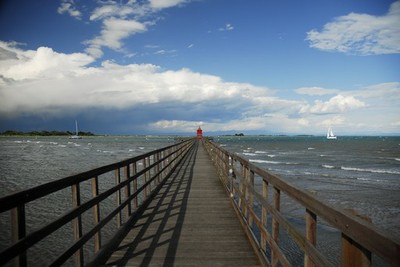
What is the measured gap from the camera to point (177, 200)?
318 inches

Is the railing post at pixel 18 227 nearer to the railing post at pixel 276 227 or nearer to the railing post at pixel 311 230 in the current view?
the railing post at pixel 311 230

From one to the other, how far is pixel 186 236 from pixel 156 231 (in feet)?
2.00

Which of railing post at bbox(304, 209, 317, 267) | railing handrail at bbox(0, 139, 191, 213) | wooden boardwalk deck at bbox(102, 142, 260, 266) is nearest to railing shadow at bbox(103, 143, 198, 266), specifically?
wooden boardwalk deck at bbox(102, 142, 260, 266)

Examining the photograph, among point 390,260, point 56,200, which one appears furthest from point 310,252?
point 56,200

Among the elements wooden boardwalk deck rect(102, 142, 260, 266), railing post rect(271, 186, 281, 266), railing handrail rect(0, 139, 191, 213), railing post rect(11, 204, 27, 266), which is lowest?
wooden boardwalk deck rect(102, 142, 260, 266)

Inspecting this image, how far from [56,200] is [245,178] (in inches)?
376

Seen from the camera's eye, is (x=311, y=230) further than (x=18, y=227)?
Yes

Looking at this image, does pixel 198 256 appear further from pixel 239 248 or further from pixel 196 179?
pixel 196 179

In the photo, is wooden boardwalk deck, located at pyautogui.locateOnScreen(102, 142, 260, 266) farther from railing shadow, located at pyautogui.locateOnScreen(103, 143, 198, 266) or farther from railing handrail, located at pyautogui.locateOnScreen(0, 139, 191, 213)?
railing handrail, located at pyautogui.locateOnScreen(0, 139, 191, 213)

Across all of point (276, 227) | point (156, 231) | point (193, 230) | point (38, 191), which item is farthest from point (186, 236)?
point (38, 191)

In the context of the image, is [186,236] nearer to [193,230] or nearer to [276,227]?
[193,230]

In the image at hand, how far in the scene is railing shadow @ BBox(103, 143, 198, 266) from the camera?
4.31m

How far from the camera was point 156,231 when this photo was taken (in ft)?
17.7

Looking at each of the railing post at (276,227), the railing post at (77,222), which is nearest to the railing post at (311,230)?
the railing post at (276,227)
